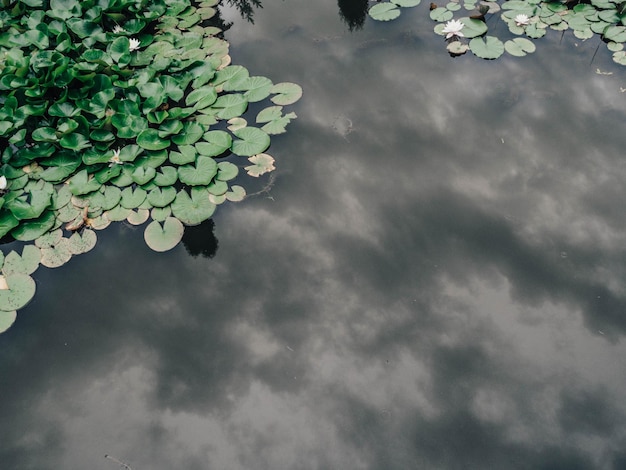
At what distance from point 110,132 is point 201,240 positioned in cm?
160

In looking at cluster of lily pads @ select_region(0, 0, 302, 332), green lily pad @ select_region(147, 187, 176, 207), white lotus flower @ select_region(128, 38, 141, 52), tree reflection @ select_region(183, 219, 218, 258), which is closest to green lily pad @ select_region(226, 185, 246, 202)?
cluster of lily pads @ select_region(0, 0, 302, 332)

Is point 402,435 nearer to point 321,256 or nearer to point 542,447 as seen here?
point 542,447

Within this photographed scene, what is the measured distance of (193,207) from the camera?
4.34 metres

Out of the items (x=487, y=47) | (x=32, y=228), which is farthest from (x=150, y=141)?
(x=487, y=47)

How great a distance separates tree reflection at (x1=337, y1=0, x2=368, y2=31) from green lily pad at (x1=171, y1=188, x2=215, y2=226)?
3317 mm

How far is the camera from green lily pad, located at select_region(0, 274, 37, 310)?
12.8 ft

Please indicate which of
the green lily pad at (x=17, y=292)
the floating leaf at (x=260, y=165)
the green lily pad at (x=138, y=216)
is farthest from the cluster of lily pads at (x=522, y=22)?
the green lily pad at (x=17, y=292)

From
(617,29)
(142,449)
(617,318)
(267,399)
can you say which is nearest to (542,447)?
(617,318)

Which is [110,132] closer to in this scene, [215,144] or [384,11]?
[215,144]

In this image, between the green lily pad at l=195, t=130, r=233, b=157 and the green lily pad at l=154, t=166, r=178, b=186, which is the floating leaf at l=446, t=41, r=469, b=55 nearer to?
the green lily pad at l=195, t=130, r=233, b=157

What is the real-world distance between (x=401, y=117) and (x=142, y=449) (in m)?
3.97

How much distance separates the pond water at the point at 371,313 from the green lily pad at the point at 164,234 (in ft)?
0.44

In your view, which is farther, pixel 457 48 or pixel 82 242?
pixel 457 48

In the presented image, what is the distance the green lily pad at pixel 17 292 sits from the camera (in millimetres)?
3891
